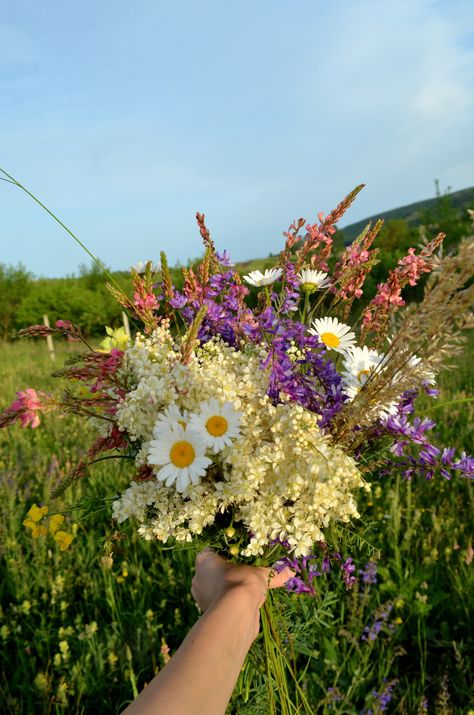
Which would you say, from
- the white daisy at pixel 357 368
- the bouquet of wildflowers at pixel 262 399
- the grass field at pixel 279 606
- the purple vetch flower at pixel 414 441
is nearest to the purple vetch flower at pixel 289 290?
the bouquet of wildflowers at pixel 262 399

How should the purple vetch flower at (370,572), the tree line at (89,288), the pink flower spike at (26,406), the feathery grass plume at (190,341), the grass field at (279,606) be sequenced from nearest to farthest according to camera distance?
the feathery grass plume at (190,341)
the pink flower spike at (26,406)
the grass field at (279,606)
the purple vetch flower at (370,572)
the tree line at (89,288)

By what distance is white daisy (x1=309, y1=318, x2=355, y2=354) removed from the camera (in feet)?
4.23

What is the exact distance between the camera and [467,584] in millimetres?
2686

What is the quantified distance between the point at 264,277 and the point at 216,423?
0.53m

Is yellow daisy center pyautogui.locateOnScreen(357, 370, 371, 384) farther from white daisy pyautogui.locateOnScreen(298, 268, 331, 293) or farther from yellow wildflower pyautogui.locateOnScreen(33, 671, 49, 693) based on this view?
yellow wildflower pyautogui.locateOnScreen(33, 671, 49, 693)

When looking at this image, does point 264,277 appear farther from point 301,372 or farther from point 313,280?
point 301,372

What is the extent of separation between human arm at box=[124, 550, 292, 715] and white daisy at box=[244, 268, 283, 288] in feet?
2.37

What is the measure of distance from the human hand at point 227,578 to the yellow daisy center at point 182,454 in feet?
1.23

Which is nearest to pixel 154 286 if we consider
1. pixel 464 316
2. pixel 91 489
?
pixel 464 316

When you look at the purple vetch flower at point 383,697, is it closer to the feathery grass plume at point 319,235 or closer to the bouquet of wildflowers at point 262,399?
the bouquet of wildflowers at point 262,399

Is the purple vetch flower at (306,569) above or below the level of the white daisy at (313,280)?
below

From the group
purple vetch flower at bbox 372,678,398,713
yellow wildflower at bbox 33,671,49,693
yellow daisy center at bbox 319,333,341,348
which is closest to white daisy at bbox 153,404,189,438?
yellow daisy center at bbox 319,333,341,348

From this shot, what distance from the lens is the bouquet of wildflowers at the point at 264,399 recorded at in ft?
3.38

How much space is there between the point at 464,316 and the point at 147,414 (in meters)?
0.65
